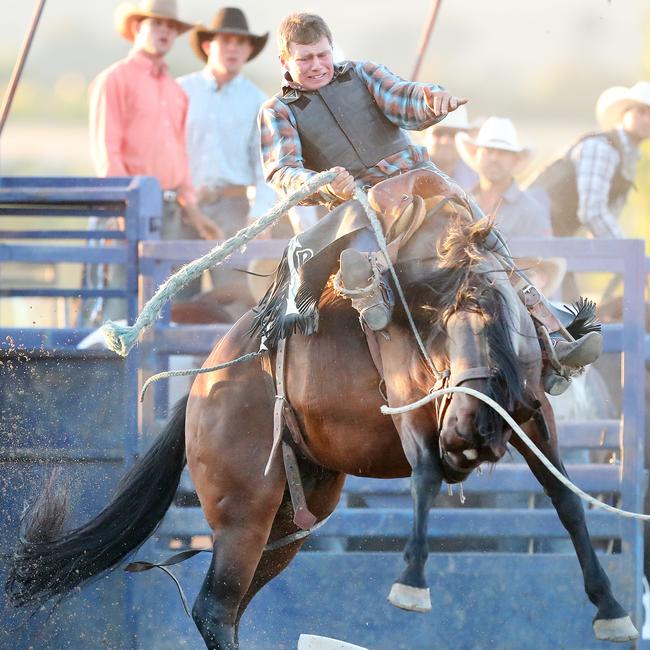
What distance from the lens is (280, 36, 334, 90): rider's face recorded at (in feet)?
14.5

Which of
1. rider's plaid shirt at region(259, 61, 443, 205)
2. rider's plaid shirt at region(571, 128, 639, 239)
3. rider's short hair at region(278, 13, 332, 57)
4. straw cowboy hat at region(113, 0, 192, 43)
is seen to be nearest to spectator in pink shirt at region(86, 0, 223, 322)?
straw cowboy hat at region(113, 0, 192, 43)

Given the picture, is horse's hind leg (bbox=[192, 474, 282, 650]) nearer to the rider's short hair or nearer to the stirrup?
the stirrup

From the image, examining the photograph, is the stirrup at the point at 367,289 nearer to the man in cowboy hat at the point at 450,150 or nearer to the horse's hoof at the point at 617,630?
the horse's hoof at the point at 617,630

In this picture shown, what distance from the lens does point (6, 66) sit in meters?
24.2

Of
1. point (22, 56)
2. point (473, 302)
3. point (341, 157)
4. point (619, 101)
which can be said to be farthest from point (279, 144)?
point (22, 56)

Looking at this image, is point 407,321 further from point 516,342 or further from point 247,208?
point 247,208

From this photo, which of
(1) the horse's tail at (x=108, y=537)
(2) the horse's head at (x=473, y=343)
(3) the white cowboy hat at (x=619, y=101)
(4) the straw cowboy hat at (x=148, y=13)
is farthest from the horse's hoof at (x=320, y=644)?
(3) the white cowboy hat at (x=619, y=101)

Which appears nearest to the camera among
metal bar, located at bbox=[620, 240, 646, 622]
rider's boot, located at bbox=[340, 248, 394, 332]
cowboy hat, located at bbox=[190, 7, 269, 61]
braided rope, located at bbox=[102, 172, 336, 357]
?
rider's boot, located at bbox=[340, 248, 394, 332]

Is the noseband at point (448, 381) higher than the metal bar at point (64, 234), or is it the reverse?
the metal bar at point (64, 234)

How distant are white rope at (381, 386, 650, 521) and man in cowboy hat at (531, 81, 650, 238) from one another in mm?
3408

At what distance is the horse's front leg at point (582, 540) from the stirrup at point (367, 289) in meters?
0.56

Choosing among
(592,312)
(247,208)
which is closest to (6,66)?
(247,208)

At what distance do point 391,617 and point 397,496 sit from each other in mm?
542

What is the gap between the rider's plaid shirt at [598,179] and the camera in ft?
23.7
